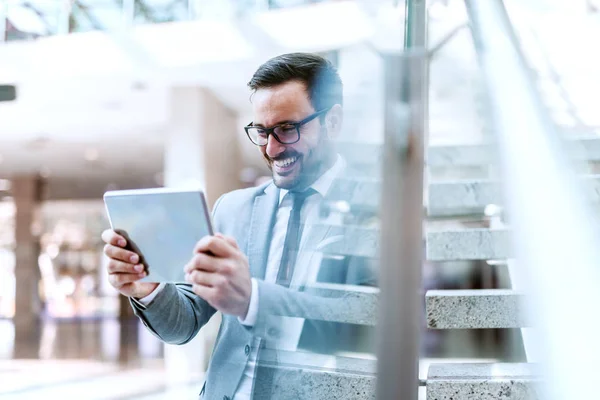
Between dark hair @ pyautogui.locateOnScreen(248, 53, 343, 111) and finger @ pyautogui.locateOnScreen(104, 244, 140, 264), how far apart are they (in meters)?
0.35

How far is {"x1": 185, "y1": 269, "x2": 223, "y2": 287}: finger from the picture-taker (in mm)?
895

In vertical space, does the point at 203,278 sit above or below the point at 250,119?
below

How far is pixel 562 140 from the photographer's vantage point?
698 millimetres

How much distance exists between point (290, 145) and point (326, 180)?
91 mm

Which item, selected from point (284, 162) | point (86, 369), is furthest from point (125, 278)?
point (86, 369)

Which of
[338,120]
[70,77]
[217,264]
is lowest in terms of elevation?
[217,264]

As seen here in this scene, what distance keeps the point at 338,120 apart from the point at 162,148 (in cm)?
822

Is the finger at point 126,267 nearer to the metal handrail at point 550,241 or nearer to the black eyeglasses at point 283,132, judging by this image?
→ the black eyeglasses at point 283,132

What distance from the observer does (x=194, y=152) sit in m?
6.26

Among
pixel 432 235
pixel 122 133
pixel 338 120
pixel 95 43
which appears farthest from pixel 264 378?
pixel 122 133

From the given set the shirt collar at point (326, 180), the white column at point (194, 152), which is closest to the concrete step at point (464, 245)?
the shirt collar at point (326, 180)

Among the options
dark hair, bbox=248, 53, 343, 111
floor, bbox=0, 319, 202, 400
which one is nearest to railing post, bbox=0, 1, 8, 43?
floor, bbox=0, 319, 202, 400

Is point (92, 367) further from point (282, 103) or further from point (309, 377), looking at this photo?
point (282, 103)

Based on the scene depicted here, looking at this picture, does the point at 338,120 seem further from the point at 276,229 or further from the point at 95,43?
the point at 95,43
